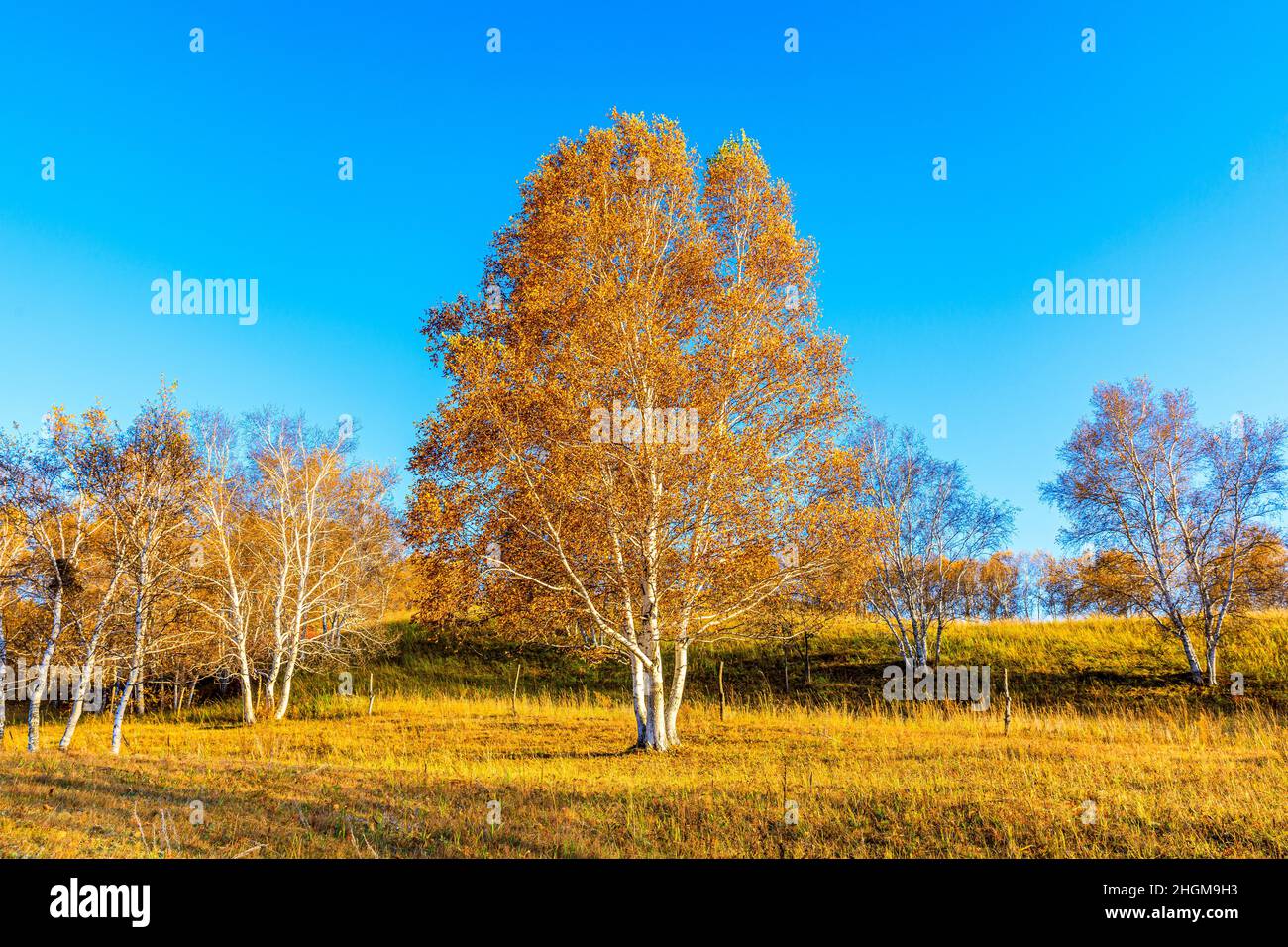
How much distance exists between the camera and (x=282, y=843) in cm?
771

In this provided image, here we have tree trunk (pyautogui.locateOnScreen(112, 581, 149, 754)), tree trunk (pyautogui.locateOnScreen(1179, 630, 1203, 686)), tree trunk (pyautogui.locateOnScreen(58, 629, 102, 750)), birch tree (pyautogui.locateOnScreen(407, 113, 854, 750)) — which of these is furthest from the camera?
tree trunk (pyautogui.locateOnScreen(1179, 630, 1203, 686))

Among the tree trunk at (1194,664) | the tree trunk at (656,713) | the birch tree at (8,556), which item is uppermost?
the birch tree at (8,556)

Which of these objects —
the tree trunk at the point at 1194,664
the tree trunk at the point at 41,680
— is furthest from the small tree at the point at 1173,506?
the tree trunk at the point at 41,680

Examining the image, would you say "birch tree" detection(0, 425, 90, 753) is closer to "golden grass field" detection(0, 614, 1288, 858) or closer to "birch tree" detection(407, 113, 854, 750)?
"golden grass field" detection(0, 614, 1288, 858)

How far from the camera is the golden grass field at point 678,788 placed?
25.7 ft

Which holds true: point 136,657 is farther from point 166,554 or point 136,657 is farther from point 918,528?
point 918,528

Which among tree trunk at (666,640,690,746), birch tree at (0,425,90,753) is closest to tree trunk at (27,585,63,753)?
birch tree at (0,425,90,753)

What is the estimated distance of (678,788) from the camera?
10922 mm

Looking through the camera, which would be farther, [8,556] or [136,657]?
[8,556]

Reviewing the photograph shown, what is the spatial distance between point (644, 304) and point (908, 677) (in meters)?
23.9

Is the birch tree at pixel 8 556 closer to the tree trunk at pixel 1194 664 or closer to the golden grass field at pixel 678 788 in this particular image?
the golden grass field at pixel 678 788

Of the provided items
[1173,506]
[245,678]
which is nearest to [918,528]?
[1173,506]

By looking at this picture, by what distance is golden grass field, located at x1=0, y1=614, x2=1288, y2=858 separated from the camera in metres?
7.82

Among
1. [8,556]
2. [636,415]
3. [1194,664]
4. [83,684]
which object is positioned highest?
[636,415]
